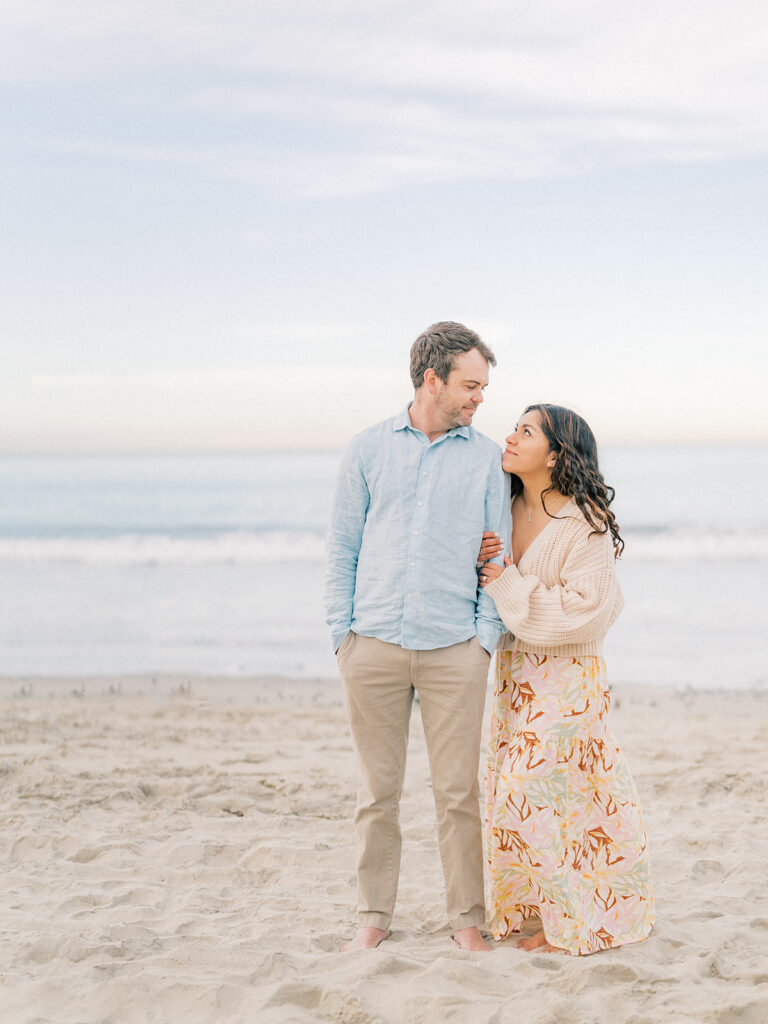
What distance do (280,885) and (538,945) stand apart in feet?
4.06

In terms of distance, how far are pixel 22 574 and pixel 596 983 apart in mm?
15973

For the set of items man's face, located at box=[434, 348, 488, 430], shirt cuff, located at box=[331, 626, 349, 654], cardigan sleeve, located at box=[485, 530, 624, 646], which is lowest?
shirt cuff, located at box=[331, 626, 349, 654]

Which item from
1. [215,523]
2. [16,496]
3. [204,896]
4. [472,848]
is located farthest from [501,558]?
[16,496]

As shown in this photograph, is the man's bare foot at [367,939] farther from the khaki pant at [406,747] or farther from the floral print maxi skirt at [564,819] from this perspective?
the floral print maxi skirt at [564,819]

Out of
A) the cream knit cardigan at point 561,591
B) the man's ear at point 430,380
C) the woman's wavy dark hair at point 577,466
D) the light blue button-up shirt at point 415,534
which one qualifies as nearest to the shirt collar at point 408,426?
the light blue button-up shirt at point 415,534

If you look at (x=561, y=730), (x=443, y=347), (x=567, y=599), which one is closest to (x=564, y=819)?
(x=561, y=730)

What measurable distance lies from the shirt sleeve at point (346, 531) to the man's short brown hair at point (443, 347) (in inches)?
15.9

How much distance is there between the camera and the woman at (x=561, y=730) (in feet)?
11.0

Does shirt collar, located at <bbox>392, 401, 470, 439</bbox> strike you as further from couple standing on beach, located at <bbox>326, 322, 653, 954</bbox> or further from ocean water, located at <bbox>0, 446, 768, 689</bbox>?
ocean water, located at <bbox>0, 446, 768, 689</bbox>

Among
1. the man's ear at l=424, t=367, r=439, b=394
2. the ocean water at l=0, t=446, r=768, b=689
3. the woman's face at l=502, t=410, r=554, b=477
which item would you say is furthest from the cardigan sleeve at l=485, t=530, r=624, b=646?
the ocean water at l=0, t=446, r=768, b=689

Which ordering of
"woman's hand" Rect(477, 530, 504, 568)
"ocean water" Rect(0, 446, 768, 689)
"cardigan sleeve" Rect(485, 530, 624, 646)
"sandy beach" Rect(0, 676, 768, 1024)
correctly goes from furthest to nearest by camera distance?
1. "ocean water" Rect(0, 446, 768, 689)
2. "woman's hand" Rect(477, 530, 504, 568)
3. "cardigan sleeve" Rect(485, 530, 624, 646)
4. "sandy beach" Rect(0, 676, 768, 1024)

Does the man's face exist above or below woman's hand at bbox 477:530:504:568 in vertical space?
above

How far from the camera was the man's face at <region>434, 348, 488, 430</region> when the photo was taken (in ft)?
11.0

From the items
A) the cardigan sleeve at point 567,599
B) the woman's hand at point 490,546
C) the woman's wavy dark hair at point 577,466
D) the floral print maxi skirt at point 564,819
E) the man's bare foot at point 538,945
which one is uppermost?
the woman's wavy dark hair at point 577,466
